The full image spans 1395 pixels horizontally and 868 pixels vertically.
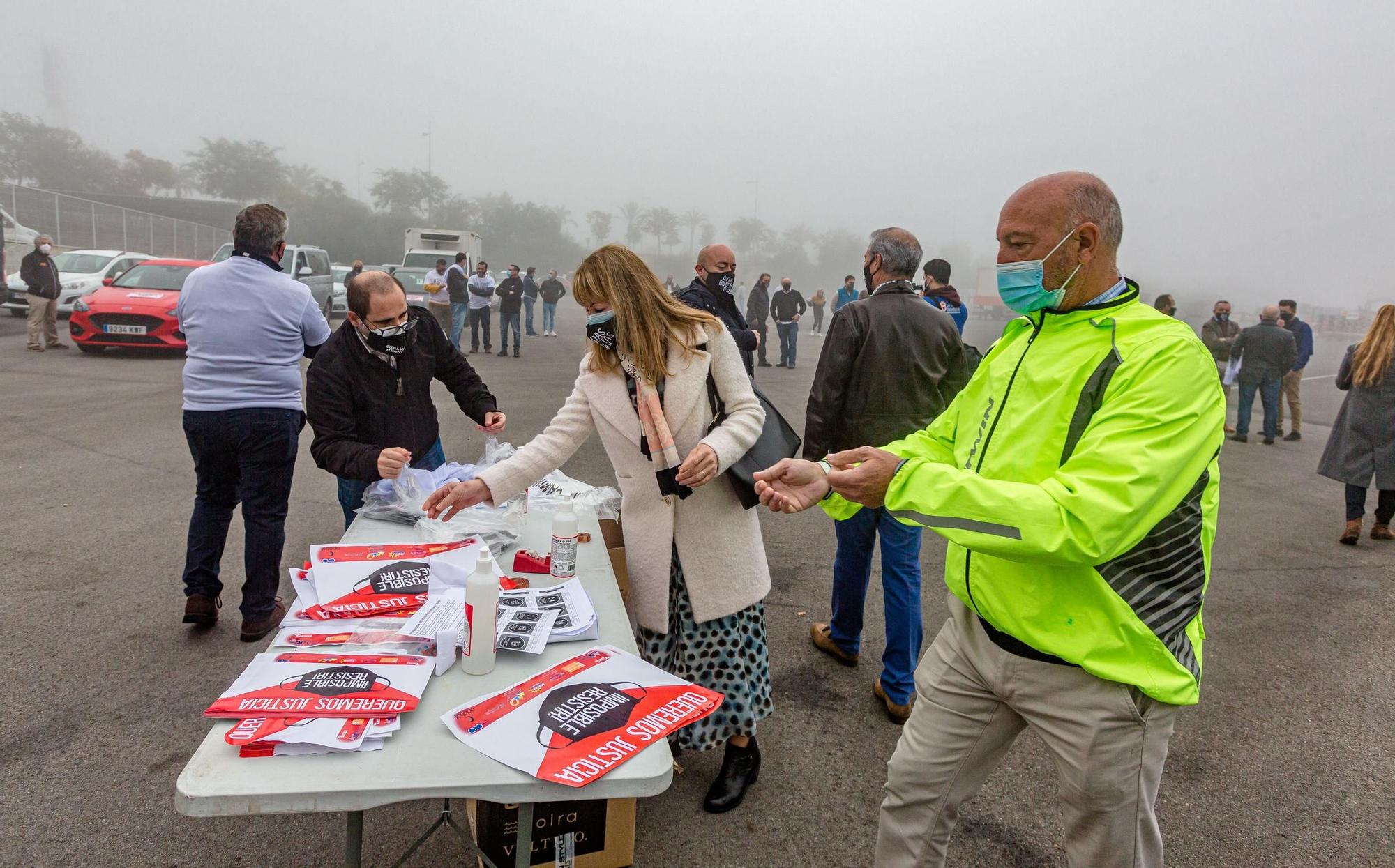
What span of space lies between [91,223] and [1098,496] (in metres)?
37.1

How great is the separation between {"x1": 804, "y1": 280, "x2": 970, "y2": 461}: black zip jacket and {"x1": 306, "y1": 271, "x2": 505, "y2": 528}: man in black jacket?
150 centimetres

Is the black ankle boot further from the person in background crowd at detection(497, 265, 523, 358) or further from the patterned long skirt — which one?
the person in background crowd at detection(497, 265, 523, 358)

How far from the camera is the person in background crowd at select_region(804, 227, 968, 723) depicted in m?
3.41

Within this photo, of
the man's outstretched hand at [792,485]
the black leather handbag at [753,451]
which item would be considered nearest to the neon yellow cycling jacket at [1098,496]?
the man's outstretched hand at [792,485]

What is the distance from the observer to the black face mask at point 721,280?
4934 mm

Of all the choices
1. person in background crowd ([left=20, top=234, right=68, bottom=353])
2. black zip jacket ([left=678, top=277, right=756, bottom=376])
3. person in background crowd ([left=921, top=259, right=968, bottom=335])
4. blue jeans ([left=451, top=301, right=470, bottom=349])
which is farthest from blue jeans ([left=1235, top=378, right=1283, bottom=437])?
person in background crowd ([left=20, top=234, right=68, bottom=353])

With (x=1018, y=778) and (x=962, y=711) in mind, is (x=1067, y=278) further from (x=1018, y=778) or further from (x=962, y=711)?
(x=1018, y=778)

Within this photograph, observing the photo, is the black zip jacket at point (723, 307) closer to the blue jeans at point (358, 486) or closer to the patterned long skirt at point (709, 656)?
the blue jeans at point (358, 486)

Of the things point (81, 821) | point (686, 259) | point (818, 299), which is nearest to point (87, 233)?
point (818, 299)

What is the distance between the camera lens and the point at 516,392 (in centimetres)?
1166

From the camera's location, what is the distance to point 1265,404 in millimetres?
11422

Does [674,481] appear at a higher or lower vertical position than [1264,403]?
higher

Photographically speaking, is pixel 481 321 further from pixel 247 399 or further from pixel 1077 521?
pixel 1077 521

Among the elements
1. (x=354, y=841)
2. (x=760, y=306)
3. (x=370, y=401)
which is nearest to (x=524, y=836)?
(x=354, y=841)
